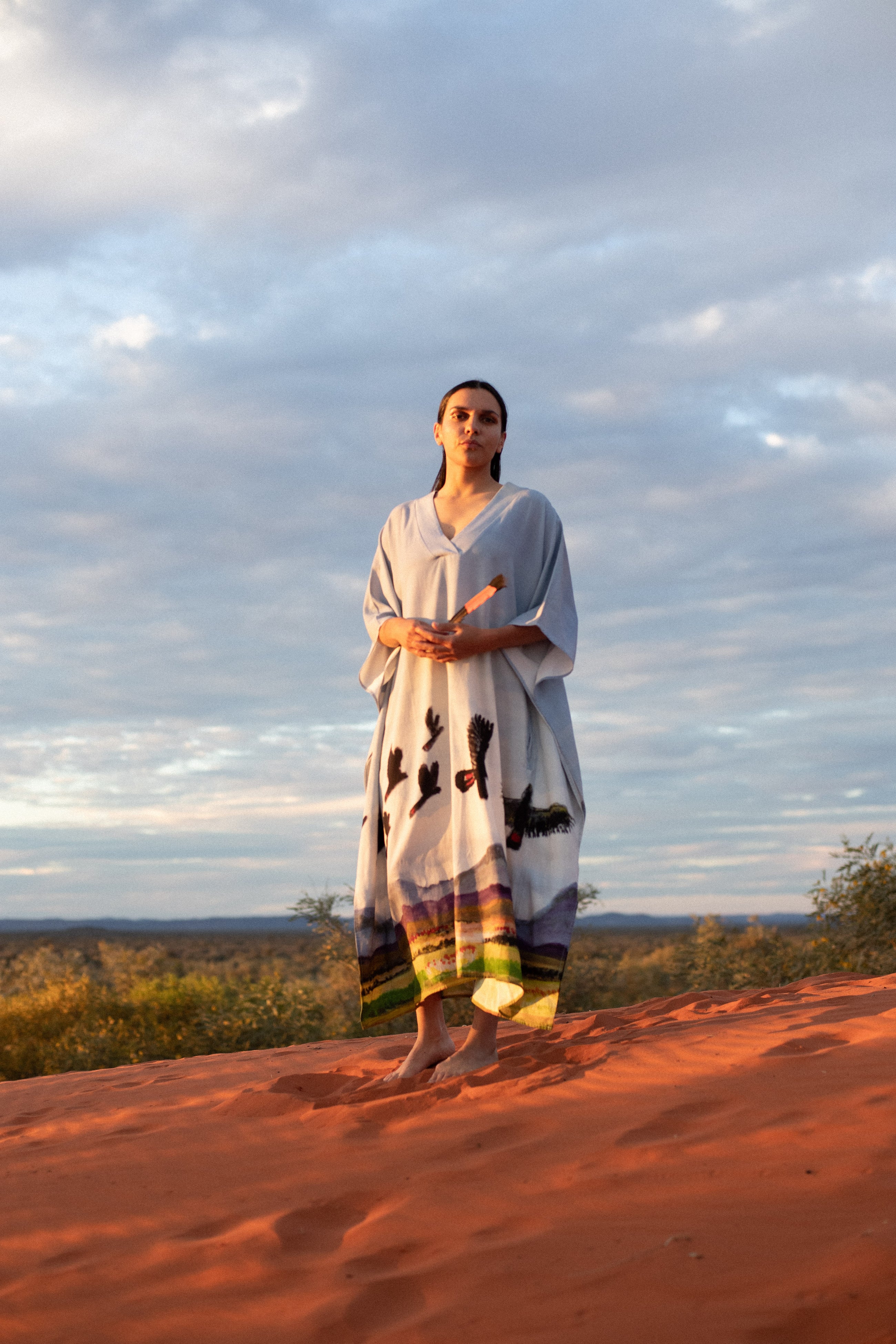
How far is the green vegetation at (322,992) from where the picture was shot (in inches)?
427

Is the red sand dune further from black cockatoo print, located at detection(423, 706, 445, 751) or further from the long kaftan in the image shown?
black cockatoo print, located at detection(423, 706, 445, 751)

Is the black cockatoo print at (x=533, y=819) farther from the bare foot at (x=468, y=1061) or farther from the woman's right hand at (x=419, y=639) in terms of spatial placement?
the bare foot at (x=468, y=1061)

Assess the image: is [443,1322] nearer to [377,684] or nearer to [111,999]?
[377,684]

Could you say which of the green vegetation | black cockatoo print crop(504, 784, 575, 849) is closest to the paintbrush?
black cockatoo print crop(504, 784, 575, 849)

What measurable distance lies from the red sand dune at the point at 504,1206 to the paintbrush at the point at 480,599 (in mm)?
1723

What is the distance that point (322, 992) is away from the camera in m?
13.4

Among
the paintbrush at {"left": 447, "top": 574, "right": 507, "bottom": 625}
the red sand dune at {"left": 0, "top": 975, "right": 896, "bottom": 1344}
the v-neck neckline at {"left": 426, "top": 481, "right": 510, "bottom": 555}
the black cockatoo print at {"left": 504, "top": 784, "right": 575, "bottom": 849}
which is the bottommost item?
the red sand dune at {"left": 0, "top": 975, "right": 896, "bottom": 1344}

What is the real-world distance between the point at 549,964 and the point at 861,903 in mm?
7163

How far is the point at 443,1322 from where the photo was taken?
2340 millimetres

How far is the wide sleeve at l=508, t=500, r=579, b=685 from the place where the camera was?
16.1 feet

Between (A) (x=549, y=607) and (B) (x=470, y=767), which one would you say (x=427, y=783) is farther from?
(A) (x=549, y=607)

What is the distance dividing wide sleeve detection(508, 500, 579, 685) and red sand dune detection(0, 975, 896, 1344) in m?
1.50

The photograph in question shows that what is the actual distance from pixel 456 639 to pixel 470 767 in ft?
1.66

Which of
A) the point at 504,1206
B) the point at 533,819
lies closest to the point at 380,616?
the point at 533,819
